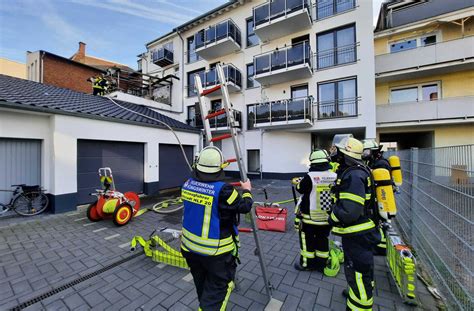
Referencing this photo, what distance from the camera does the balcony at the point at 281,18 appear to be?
11734 mm

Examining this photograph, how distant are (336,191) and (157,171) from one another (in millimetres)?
8684

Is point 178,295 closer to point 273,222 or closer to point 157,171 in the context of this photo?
point 273,222

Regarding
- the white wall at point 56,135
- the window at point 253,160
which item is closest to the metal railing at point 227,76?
the window at point 253,160

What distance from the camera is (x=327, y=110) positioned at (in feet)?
39.4

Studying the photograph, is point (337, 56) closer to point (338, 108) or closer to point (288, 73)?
point (288, 73)

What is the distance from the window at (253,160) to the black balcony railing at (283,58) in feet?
17.7

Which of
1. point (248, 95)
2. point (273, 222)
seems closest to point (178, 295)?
point (273, 222)

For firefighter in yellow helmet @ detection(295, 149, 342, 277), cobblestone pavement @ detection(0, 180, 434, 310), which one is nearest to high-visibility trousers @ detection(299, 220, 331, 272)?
firefighter in yellow helmet @ detection(295, 149, 342, 277)

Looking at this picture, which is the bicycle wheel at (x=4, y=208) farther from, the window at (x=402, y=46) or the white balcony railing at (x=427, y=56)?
the window at (x=402, y=46)

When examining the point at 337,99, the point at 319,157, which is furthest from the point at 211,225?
the point at 337,99

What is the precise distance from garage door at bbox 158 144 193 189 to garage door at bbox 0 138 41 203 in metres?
4.27

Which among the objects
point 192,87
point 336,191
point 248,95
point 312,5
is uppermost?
point 312,5

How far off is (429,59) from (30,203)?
721 inches

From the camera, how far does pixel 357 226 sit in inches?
85.3
